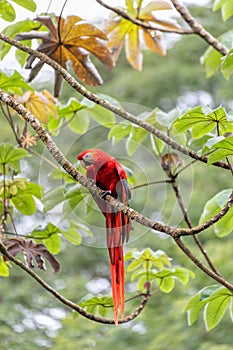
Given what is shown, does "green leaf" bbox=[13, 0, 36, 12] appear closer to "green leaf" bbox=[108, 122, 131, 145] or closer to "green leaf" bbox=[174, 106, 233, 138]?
"green leaf" bbox=[108, 122, 131, 145]


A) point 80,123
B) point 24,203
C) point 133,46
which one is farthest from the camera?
point 133,46

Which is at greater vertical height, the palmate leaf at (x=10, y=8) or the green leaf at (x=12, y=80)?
the palmate leaf at (x=10, y=8)

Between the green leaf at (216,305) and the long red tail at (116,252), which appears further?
the green leaf at (216,305)

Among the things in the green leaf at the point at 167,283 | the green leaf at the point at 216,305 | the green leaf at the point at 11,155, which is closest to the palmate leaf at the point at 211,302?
the green leaf at the point at 216,305

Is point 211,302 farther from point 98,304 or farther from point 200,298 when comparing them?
point 98,304

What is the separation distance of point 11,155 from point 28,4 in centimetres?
40

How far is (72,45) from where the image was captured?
1886 millimetres

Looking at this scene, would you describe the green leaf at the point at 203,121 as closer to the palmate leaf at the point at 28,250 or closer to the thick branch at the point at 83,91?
the thick branch at the point at 83,91

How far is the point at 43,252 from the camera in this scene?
178 cm

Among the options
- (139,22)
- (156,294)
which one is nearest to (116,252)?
(139,22)

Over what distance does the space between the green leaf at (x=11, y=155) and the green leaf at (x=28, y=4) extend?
0.37 metres

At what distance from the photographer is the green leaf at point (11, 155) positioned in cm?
183

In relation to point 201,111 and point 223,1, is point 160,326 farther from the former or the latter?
point 201,111

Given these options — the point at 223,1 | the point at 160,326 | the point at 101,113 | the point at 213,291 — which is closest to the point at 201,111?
the point at 213,291
